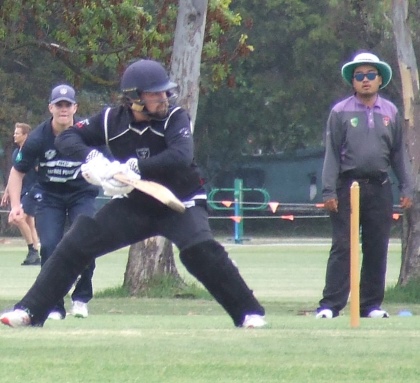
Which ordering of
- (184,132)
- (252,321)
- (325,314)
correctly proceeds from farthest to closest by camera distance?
1. (325,314)
2. (252,321)
3. (184,132)

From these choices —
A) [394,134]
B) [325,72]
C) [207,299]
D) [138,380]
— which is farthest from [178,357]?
[325,72]

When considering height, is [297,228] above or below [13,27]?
below

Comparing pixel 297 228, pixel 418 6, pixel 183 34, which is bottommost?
pixel 297 228

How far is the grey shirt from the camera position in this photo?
999cm

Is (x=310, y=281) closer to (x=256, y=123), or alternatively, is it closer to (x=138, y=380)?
(x=138, y=380)

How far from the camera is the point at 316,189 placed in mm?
39906

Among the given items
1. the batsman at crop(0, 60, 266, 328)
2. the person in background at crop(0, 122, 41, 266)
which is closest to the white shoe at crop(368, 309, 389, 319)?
the batsman at crop(0, 60, 266, 328)

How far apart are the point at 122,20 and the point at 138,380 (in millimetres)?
12470

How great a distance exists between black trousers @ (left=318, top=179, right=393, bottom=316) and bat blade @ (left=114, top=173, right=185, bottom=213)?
307cm

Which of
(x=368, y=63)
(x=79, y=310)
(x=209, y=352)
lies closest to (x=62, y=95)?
(x=79, y=310)

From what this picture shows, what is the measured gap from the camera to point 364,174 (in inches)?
396

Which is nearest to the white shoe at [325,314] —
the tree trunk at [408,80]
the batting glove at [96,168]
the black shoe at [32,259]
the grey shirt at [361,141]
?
the grey shirt at [361,141]

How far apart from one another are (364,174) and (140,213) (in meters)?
2.92

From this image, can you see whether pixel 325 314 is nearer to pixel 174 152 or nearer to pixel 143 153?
pixel 143 153
